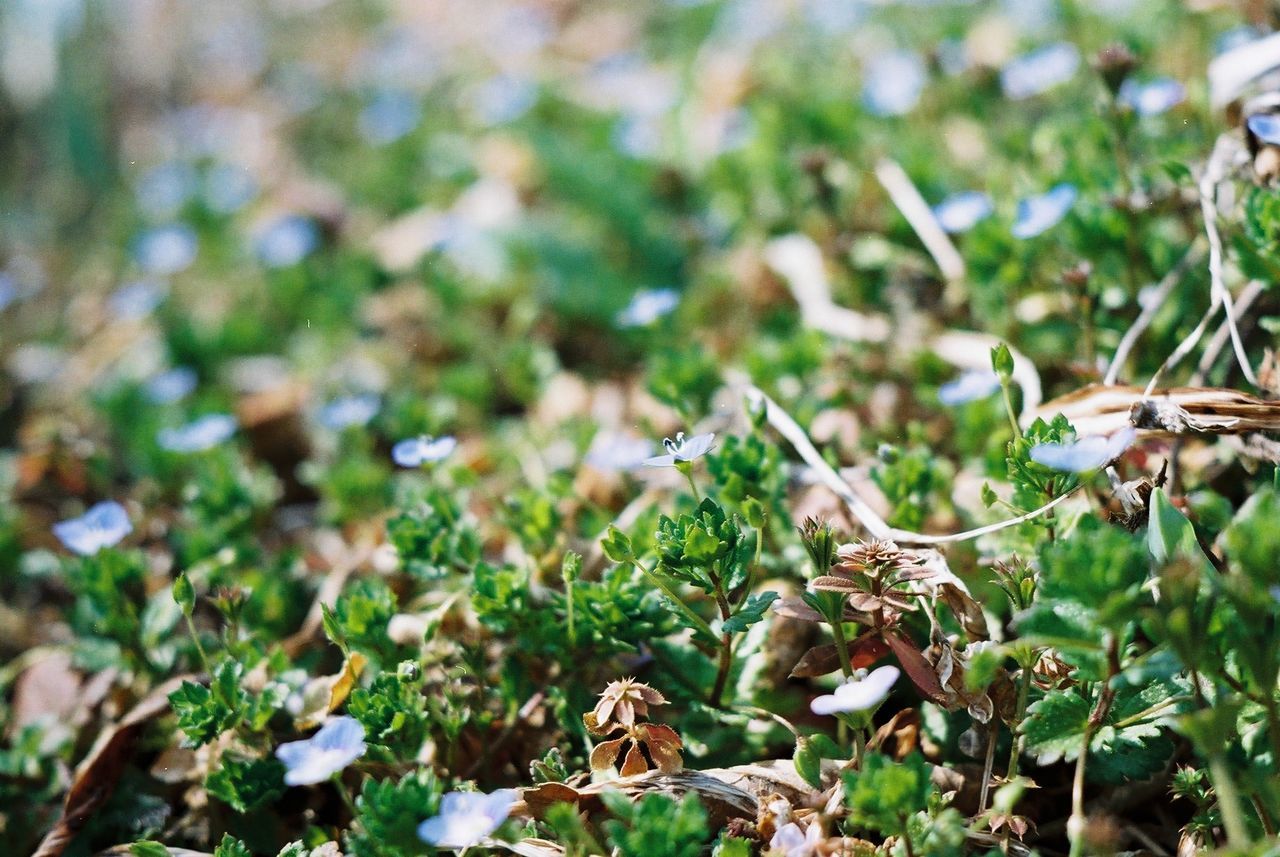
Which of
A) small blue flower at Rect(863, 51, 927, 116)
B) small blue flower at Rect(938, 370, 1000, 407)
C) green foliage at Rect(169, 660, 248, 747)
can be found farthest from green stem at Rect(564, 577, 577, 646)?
small blue flower at Rect(863, 51, 927, 116)

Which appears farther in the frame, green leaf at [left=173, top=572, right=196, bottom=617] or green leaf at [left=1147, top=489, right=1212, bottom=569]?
green leaf at [left=173, top=572, right=196, bottom=617]

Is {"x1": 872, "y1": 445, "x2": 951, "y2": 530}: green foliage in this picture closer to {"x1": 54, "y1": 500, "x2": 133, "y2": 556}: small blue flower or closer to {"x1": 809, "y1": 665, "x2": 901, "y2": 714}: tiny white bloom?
{"x1": 809, "y1": 665, "x2": 901, "y2": 714}: tiny white bloom

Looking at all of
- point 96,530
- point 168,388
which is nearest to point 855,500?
point 96,530

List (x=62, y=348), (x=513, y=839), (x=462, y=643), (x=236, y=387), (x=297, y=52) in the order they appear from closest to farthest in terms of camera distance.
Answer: (x=513, y=839)
(x=462, y=643)
(x=236, y=387)
(x=62, y=348)
(x=297, y=52)

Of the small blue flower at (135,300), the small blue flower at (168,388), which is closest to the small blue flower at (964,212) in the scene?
the small blue flower at (168,388)

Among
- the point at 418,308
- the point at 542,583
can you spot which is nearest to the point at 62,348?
the point at 418,308

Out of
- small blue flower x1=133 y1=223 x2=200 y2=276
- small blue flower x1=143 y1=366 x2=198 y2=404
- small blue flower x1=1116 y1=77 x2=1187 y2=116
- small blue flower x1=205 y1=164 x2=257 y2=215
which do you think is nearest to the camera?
small blue flower x1=1116 y1=77 x2=1187 y2=116

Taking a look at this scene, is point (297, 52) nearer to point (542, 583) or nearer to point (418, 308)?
point (418, 308)
